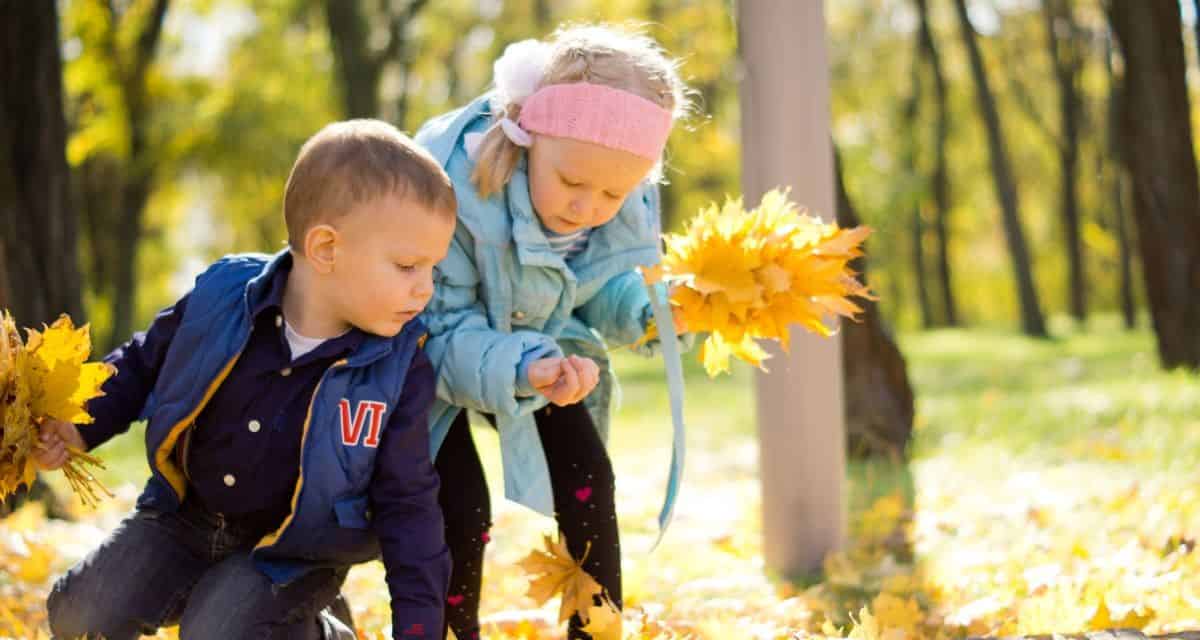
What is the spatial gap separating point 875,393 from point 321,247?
11.0ft

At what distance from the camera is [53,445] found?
2045mm

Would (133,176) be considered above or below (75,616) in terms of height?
above

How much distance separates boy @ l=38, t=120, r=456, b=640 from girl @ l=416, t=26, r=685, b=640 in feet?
0.56

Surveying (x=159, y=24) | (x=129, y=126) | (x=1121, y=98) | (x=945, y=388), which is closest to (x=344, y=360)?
(x=1121, y=98)

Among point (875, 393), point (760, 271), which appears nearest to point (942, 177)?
point (875, 393)

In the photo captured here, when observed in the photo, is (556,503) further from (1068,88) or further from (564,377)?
(1068,88)

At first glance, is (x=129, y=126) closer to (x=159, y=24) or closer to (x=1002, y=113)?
(x=159, y=24)

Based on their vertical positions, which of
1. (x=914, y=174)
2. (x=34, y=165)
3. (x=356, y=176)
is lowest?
(x=356, y=176)

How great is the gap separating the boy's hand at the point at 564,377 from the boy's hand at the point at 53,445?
836 millimetres

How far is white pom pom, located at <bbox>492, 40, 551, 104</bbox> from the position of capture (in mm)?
2400

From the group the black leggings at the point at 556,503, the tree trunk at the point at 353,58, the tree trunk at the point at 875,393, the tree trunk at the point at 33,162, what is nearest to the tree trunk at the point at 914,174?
the tree trunk at the point at 353,58

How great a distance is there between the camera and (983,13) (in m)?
18.7

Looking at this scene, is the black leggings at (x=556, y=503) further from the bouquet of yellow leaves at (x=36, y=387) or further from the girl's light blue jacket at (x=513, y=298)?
the bouquet of yellow leaves at (x=36, y=387)

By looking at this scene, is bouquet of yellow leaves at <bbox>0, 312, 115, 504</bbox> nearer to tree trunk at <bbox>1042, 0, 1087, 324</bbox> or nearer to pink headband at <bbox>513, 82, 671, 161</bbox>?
pink headband at <bbox>513, 82, 671, 161</bbox>
